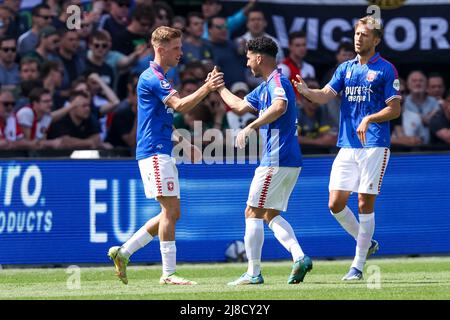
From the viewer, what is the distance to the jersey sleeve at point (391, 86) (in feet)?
A: 38.3

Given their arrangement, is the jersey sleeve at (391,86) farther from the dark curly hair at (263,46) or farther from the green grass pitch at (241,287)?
the green grass pitch at (241,287)

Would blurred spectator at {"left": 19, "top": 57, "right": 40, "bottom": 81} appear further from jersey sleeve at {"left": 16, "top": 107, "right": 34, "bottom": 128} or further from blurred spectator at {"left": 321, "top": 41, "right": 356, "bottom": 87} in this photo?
blurred spectator at {"left": 321, "top": 41, "right": 356, "bottom": 87}

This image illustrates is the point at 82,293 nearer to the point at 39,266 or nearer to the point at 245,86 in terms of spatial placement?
the point at 39,266

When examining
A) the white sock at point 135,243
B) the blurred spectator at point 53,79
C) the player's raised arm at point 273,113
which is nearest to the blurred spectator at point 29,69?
the blurred spectator at point 53,79

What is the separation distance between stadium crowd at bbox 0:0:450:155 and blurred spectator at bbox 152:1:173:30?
15mm

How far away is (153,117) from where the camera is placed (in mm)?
11367

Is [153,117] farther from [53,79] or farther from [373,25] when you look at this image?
[53,79]

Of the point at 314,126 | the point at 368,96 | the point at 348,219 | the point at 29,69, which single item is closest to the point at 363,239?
the point at 348,219

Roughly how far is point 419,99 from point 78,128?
5.23 meters

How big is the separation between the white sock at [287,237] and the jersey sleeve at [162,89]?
1571 mm

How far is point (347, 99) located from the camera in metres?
12.0

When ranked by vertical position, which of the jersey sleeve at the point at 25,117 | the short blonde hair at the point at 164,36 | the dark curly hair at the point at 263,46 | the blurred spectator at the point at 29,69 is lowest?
the jersey sleeve at the point at 25,117

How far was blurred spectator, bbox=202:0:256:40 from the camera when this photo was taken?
18344mm
